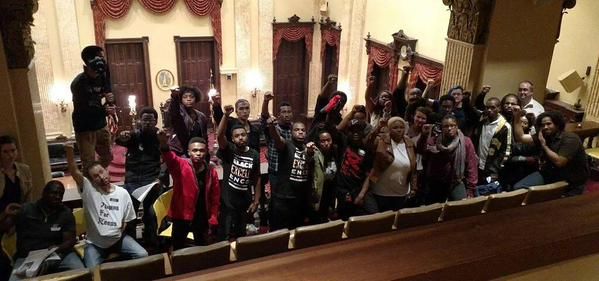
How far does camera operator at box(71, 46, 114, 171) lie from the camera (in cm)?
499

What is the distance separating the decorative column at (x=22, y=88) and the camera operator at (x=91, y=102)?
40 cm

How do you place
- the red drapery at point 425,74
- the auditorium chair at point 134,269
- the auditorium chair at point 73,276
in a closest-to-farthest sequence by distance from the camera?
the auditorium chair at point 73,276 < the auditorium chair at point 134,269 < the red drapery at point 425,74

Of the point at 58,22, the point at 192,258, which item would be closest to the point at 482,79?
the point at 192,258

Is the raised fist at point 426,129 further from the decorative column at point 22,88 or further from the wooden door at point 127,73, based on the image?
the wooden door at point 127,73

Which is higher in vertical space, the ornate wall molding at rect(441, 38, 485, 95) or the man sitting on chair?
the ornate wall molding at rect(441, 38, 485, 95)

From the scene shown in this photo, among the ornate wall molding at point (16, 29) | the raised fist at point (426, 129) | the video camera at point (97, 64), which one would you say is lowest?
the raised fist at point (426, 129)

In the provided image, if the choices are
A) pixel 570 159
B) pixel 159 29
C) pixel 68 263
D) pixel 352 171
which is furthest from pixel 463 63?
pixel 159 29

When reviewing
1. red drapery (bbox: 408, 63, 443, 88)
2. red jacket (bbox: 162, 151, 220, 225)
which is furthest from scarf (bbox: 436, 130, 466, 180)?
red drapery (bbox: 408, 63, 443, 88)

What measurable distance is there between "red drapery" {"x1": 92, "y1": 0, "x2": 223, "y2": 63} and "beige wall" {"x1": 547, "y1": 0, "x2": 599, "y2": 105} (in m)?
7.74

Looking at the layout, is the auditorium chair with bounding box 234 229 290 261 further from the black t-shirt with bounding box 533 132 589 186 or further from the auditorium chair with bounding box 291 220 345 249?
the black t-shirt with bounding box 533 132 589 186

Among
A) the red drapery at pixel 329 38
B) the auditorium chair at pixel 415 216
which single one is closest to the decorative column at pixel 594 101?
the red drapery at pixel 329 38

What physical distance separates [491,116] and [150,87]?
920 cm

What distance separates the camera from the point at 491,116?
4.94m

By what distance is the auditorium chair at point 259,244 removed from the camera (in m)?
3.17
